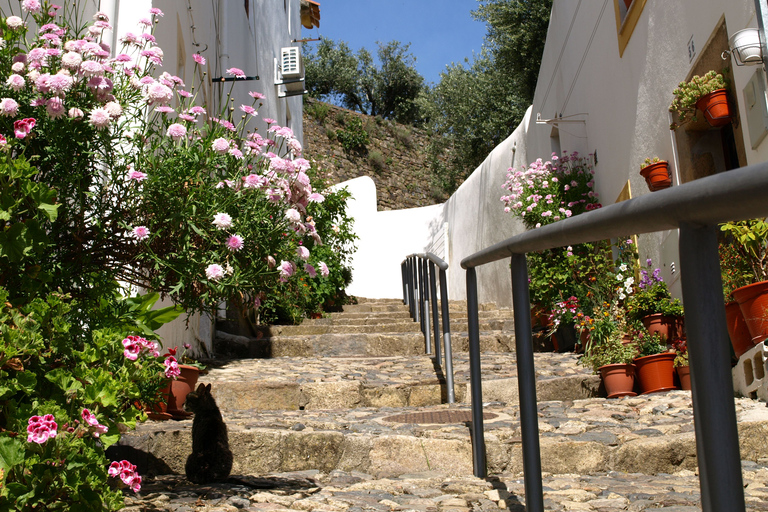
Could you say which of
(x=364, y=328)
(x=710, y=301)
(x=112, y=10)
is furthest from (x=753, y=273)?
(x=364, y=328)

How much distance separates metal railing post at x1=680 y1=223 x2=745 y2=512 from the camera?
78 centimetres

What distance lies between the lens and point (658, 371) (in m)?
4.14

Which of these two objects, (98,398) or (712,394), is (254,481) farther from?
(712,394)

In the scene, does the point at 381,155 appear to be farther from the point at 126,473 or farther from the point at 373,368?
the point at 126,473

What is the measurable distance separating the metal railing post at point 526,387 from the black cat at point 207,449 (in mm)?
1275

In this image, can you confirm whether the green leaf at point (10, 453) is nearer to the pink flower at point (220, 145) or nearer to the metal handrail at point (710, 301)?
the pink flower at point (220, 145)

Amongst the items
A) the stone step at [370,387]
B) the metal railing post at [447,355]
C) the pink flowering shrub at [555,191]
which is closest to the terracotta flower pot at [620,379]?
the stone step at [370,387]

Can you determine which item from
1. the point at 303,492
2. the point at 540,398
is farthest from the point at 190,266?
the point at 540,398

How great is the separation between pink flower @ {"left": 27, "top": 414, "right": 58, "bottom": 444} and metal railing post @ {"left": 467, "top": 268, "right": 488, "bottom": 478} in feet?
4.41

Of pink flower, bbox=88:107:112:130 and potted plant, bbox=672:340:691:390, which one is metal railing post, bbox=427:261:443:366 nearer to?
potted plant, bbox=672:340:691:390

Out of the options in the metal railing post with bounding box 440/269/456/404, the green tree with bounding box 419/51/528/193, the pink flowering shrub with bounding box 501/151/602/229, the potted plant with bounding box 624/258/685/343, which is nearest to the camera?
the metal railing post with bounding box 440/269/456/404

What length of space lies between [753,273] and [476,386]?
6.49 feet

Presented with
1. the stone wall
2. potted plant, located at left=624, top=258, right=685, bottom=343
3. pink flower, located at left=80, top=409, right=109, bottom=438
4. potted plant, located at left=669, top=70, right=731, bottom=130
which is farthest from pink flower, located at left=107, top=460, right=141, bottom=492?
the stone wall

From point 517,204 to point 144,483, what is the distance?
551 centimetres
